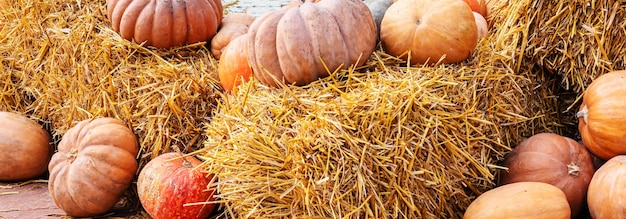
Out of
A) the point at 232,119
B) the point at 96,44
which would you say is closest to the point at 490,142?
the point at 232,119

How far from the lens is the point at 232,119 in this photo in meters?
2.93

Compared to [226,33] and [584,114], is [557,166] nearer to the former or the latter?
[584,114]

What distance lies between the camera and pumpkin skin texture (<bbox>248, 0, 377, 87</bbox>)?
9.22 feet

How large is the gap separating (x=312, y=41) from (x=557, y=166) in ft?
4.31

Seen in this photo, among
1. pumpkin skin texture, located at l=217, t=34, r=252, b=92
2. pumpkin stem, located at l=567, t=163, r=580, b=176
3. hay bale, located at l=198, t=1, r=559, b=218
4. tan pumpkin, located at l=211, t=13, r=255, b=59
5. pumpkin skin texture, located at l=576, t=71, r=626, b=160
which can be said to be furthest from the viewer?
tan pumpkin, located at l=211, t=13, r=255, b=59

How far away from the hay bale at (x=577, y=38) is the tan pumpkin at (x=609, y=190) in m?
0.51

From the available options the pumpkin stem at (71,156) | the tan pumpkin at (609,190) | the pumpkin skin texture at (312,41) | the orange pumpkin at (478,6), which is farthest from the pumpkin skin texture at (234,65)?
the tan pumpkin at (609,190)

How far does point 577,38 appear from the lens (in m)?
3.10

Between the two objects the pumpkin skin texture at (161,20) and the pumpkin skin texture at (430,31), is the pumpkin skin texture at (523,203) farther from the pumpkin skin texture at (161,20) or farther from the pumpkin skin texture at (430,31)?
the pumpkin skin texture at (161,20)

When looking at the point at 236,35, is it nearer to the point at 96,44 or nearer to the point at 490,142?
the point at 96,44

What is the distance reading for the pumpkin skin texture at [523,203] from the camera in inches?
103

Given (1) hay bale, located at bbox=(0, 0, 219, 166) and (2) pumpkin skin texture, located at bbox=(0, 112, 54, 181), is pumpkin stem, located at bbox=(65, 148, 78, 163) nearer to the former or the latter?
(1) hay bale, located at bbox=(0, 0, 219, 166)

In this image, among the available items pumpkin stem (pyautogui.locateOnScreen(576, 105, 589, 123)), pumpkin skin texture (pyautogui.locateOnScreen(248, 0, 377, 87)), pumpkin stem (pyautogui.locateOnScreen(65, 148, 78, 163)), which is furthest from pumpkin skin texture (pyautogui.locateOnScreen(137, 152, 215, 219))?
pumpkin stem (pyautogui.locateOnScreen(576, 105, 589, 123))

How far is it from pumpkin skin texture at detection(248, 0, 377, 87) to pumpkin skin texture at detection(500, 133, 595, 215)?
3.07ft
